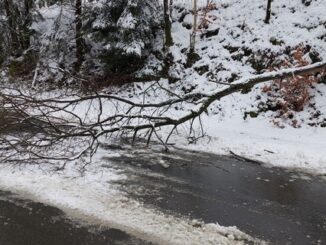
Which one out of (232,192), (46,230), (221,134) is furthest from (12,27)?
(46,230)

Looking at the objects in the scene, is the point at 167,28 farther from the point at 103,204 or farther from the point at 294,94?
the point at 103,204

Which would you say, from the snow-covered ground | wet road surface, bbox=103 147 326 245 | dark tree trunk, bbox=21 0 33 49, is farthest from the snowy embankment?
dark tree trunk, bbox=21 0 33 49

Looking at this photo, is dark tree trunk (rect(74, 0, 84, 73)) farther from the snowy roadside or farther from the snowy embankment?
the snowy roadside

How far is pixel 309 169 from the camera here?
8.66 meters

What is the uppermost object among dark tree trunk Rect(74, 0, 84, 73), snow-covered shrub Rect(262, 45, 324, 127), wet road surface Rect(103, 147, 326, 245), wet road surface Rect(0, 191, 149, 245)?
dark tree trunk Rect(74, 0, 84, 73)

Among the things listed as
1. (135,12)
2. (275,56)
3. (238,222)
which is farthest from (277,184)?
(135,12)

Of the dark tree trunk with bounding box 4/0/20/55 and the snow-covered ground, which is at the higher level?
the dark tree trunk with bounding box 4/0/20/55

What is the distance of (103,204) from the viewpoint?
21.1 ft

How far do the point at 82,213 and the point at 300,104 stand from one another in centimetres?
828

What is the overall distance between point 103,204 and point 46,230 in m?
1.07

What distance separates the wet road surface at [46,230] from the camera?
5.29 metres

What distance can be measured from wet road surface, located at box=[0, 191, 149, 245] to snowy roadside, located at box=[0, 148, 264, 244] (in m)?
0.18

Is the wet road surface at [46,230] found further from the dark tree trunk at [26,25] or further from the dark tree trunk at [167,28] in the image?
the dark tree trunk at [26,25]

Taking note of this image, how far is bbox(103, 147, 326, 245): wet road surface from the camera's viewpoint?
5973 mm
